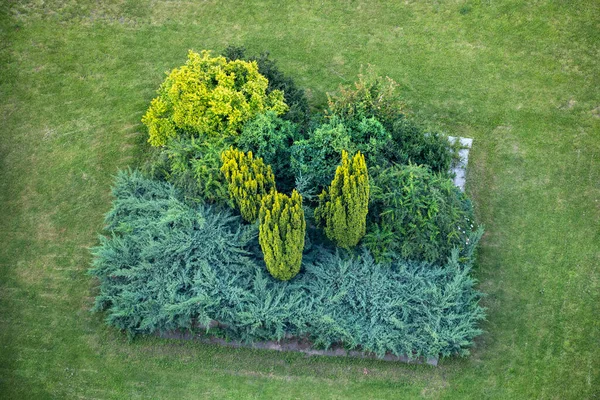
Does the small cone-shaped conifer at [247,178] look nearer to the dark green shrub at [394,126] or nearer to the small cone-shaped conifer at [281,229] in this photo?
the small cone-shaped conifer at [281,229]

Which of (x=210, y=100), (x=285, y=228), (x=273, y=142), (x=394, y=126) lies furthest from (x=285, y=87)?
(x=285, y=228)

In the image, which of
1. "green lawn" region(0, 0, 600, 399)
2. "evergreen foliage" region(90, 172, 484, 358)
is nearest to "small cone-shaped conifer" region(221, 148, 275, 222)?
"evergreen foliage" region(90, 172, 484, 358)

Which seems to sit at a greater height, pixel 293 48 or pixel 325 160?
pixel 293 48

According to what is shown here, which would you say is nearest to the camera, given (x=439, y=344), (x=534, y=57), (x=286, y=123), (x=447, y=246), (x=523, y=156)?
(x=439, y=344)

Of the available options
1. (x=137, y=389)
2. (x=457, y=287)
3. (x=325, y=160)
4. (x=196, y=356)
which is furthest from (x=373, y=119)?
(x=137, y=389)

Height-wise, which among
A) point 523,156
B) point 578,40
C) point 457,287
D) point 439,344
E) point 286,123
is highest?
point 578,40

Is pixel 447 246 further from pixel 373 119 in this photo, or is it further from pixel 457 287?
pixel 373 119
